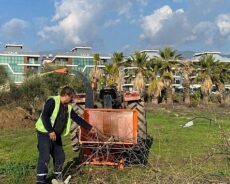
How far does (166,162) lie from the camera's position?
753 centimetres

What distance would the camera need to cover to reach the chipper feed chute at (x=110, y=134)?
33.8 ft

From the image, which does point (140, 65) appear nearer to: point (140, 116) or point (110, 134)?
point (140, 116)

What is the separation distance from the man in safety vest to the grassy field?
62 cm

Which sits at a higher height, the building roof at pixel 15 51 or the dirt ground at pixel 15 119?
the building roof at pixel 15 51

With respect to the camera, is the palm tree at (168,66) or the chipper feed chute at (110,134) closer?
the chipper feed chute at (110,134)

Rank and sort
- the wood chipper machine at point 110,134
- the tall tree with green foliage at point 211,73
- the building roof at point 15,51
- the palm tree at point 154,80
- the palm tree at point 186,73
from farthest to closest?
the building roof at point 15,51 → the tall tree with green foliage at point 211,73 → the palm tree at point 186,73 → the palm tree at point 154,80 → the wood chipper machine at point 110,134

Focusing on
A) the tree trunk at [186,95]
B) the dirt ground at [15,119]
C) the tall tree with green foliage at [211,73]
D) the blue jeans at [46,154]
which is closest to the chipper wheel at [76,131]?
the blue jeans at [46,154]

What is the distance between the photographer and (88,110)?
11344mm

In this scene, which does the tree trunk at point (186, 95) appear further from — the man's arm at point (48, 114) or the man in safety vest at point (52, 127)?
the man's arm at point (48, 114)

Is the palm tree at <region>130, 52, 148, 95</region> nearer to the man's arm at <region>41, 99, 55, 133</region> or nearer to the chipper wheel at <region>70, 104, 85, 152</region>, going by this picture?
the chipper wheel at <region>70, 104, 85, 152</region>

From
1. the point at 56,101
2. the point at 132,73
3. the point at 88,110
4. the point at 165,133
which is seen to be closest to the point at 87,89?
the point at 88,110

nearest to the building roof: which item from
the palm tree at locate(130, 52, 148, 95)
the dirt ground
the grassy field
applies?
the palm tree at locate(130, 52, 148, 95)

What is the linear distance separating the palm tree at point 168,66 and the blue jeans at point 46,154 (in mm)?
45707

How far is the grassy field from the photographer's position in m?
6.02
